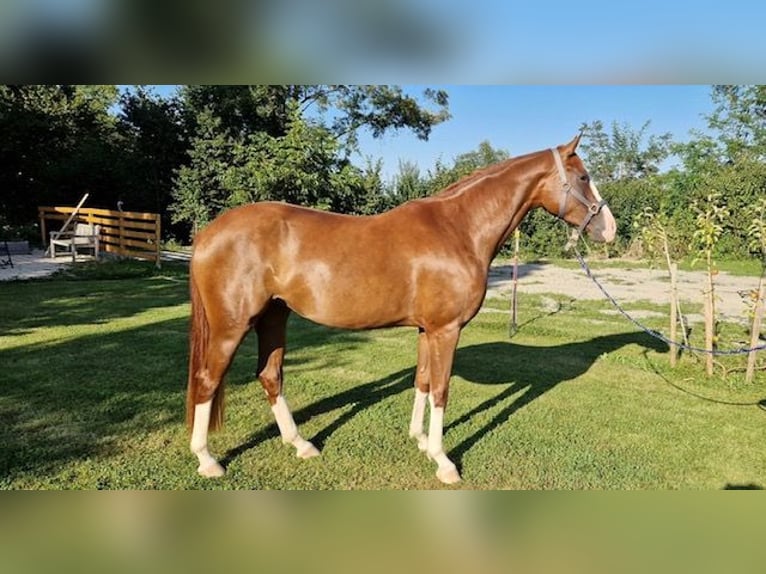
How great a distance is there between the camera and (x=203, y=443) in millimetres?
3396

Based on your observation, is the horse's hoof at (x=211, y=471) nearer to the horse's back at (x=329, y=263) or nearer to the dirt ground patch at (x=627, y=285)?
Answer: the horse's back at (x=329, y=263)

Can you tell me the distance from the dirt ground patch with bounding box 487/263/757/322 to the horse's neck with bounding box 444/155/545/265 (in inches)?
252

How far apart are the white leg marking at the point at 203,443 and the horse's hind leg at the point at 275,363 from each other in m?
0.49

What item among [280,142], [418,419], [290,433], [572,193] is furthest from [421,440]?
[280,142]

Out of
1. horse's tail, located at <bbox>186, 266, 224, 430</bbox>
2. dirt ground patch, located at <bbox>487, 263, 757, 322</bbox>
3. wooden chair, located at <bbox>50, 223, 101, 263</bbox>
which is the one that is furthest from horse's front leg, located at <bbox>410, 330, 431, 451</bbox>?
wooden chair, located at <bbox>50, 223, 101, 263</bbox>

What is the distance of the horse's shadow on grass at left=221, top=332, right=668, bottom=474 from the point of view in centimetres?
409

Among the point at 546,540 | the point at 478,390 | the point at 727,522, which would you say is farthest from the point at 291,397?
the point at 727,522

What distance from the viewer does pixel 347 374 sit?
222 inches

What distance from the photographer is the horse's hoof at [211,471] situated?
331cm

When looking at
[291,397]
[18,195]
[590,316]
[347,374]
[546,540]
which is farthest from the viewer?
[18,195]

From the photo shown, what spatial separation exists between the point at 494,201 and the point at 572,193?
1.75 ft

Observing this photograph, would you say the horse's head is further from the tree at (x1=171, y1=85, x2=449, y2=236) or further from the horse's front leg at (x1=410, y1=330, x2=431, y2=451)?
the tree at (x1=171, y1=85, x2=449, y2=236)

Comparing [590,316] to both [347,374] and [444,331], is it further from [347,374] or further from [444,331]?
[444,331]
